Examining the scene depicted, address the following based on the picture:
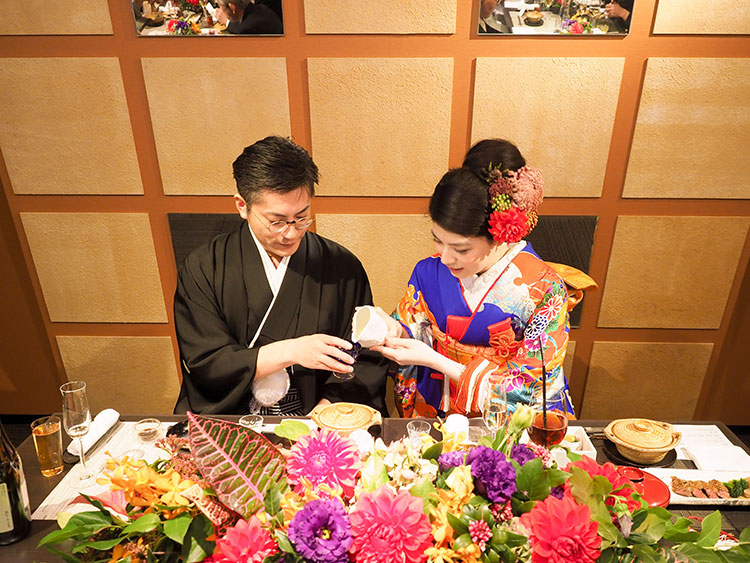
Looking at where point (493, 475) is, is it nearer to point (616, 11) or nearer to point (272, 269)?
point (272, 269)

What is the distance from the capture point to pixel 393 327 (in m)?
2.01

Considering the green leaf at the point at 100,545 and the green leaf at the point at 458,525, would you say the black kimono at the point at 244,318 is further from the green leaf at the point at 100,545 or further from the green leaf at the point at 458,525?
the green leaf at the point at 458,525

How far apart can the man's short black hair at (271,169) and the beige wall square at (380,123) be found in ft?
2.45

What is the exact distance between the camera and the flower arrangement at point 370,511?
0.74 m

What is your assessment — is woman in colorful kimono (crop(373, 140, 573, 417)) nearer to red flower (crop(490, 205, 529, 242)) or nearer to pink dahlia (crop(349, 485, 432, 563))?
red flower (crop(490, 205, 529, 242))

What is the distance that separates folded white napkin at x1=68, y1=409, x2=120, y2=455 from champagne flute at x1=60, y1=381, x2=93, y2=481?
9cm

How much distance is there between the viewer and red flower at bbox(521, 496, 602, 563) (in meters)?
0.71

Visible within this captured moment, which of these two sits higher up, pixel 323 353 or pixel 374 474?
pixel 374 474

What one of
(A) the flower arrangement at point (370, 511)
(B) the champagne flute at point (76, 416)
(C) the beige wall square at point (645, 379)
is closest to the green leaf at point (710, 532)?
(A) the flower arrangement at point (370, 511)

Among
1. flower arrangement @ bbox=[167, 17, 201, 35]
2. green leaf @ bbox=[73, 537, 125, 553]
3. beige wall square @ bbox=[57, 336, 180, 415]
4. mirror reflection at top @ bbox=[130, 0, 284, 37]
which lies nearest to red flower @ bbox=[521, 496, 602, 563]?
green leaf @ bbox=[73, 537, 125, 553]

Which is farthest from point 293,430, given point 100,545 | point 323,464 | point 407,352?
point 407,352

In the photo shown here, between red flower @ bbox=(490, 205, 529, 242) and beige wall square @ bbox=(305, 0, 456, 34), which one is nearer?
red flower @ bbox=(490, 205, 529, 242)

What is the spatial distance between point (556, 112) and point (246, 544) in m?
2.39

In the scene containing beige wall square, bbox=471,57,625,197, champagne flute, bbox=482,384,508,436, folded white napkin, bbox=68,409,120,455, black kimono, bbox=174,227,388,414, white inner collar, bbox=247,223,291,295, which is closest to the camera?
champagne flute, bbox=482,384,508,436
